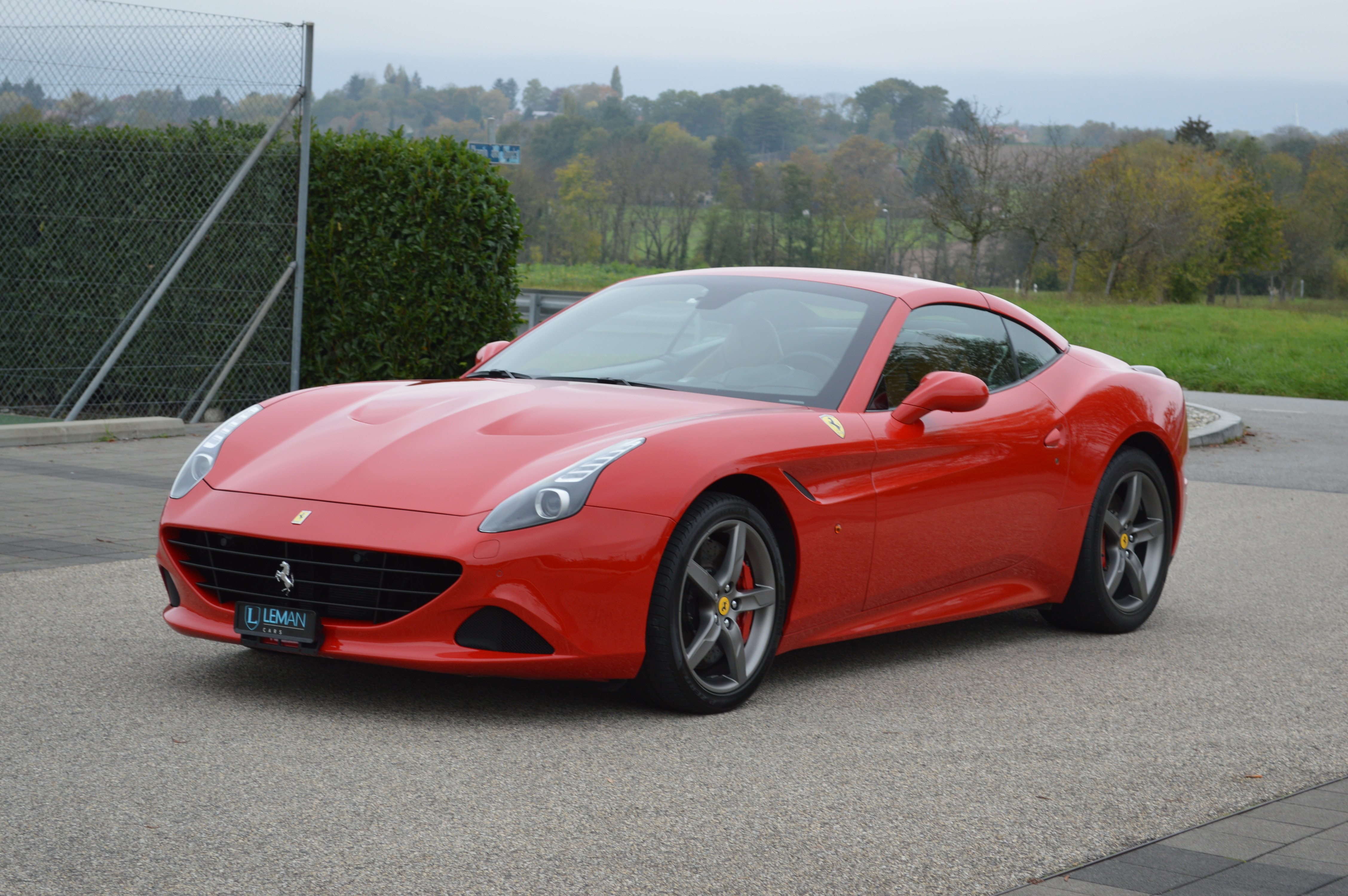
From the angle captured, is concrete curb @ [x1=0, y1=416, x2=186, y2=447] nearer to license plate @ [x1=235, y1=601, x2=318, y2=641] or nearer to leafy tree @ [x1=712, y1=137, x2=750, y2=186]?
license plate @ [x1=235, y1=601, x2=318, y2=641]

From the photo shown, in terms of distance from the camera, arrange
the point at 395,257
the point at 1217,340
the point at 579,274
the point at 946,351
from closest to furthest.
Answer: the point at 946,351
the point at 395,257
the point at 1217,340
the point at 579,274

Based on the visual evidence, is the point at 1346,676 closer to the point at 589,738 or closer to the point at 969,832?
the point at 969,832

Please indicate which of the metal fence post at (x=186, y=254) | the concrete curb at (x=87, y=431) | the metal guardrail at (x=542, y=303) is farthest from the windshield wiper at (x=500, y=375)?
→ the metal guardrail at (x=542, y=303)

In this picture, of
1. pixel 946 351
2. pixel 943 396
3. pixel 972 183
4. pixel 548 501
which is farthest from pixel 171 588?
pixel 972 183

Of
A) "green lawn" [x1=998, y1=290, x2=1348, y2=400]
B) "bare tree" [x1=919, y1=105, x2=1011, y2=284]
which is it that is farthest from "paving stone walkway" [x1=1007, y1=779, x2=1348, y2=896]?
"bare tree" [x1=919, y1=105, x2=1011, y2=284]

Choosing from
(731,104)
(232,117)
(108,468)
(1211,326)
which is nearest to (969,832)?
(108,468)

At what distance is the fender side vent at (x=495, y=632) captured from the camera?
13.7 feet

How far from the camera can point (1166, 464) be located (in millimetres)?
6543

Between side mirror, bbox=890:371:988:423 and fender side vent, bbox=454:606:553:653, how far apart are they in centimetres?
162

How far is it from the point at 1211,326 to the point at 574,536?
40.0 m

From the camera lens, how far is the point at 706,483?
4.40 metres

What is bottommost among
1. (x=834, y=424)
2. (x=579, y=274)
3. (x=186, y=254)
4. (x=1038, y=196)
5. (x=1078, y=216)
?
(x=579, y=274)

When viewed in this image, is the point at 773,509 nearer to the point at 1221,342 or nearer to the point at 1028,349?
the point at 1028,349

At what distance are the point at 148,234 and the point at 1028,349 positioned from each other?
8550 mm
